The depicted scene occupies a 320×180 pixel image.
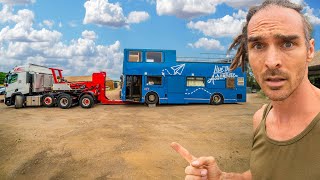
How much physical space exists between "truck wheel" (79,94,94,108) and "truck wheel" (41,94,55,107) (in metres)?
1.99

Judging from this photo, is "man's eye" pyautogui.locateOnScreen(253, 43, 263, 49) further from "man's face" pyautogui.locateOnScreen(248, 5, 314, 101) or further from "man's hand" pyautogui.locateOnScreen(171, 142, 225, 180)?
"man's hand" pyautogui.locateOnScreen(171, 142, 225, 180)

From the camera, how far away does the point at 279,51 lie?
1.62 m

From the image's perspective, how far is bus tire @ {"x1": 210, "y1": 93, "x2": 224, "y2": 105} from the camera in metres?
20.0

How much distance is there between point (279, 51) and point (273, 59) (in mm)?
73

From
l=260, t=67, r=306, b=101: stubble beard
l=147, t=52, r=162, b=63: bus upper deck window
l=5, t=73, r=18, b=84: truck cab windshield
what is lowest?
l=260, t=67, r=306, b=101: stubble beard

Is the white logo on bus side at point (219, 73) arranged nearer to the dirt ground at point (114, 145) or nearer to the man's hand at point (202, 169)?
the dirt ground at point (114, 145)

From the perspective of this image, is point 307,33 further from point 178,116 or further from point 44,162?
point 178,116

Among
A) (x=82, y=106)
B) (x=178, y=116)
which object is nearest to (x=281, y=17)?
(x=178, y=116)

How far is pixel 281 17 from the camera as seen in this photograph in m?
1.67

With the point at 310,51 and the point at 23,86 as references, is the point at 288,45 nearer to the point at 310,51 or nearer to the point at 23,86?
the point at 310,51

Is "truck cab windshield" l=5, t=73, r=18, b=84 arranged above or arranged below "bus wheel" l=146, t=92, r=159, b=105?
above

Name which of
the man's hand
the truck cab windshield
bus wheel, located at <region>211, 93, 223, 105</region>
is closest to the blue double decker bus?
bus wheel, located at <region>211, 93, 223, 105</region>

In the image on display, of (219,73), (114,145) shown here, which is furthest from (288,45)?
(219,73)

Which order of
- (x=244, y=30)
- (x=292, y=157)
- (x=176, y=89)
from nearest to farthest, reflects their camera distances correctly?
(x=292, y=157), (x=244, y=30), (x=176, y=89)
